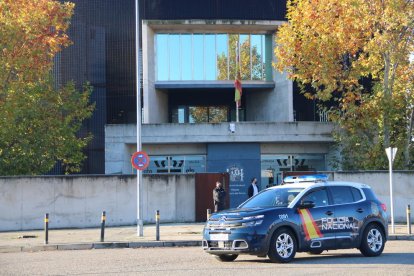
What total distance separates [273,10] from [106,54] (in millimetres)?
10407

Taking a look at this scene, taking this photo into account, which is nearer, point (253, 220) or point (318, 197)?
point (253, 220)

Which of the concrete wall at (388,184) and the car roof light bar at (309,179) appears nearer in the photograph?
the car roof light bar at (309,179)

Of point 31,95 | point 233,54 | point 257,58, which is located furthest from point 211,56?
point 31,95

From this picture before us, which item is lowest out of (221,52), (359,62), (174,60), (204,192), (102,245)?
(102,245)

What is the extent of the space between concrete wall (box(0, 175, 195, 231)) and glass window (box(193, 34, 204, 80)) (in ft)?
50.8

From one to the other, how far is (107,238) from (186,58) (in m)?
22.5

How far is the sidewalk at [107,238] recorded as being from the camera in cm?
2036

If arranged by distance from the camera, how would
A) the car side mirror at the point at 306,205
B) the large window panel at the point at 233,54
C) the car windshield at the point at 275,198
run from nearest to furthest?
the car side mirror at the point at 306,205
the car windshield at the point at 275,198
the large window panel at the point at 233,54

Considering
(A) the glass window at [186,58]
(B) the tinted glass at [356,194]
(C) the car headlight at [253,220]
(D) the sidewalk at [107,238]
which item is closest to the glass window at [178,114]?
(A) the glass window at [186,58]

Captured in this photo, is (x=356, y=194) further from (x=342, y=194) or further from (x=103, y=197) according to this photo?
(x=103, y=197)

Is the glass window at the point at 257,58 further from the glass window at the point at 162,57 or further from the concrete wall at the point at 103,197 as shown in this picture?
the concrete wall at the point at 103,197

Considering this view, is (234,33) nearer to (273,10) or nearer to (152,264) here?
(273,10)

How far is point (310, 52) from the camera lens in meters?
31.4

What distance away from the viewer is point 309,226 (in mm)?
15000
